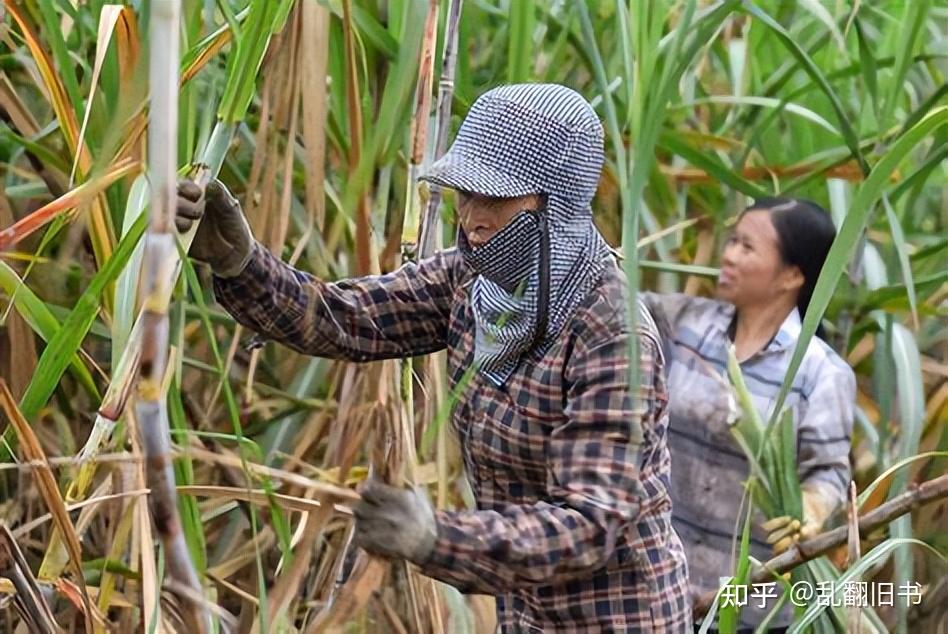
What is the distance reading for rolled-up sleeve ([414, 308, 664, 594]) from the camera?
0.89 m

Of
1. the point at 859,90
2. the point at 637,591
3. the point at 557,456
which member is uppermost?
the point at 859,90

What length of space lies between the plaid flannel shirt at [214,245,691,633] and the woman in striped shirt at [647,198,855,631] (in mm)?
553

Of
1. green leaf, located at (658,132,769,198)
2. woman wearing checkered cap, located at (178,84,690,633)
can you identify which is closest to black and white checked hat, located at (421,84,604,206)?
woman wearing checkered cap, located at (178,84,690,633)

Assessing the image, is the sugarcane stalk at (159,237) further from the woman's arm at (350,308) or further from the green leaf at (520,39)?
the green leaf at (520,39)

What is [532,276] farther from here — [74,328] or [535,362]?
[74,328]

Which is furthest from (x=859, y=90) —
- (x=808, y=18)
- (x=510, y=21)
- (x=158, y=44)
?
(x=158, y=44)

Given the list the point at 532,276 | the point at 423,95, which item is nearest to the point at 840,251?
the point at 532,276

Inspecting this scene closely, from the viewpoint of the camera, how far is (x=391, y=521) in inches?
31.9

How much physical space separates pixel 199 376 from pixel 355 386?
0.26 metres

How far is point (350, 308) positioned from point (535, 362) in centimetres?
20

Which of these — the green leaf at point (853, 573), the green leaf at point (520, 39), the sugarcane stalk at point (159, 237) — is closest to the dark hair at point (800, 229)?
the green leaf at point (520, 39)

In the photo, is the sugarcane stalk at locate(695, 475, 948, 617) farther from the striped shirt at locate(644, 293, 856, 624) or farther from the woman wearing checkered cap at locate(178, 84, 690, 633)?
the striped shirt at locate(644, 293, 856, 624)

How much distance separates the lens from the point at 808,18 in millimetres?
1898

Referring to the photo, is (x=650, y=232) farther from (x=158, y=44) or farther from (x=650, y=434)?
(x=158, y=44)
